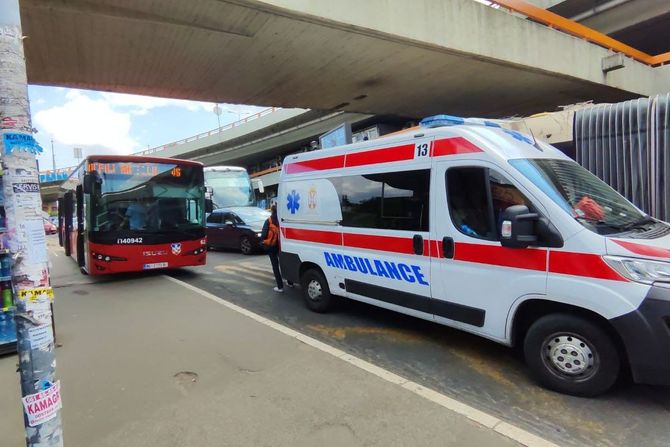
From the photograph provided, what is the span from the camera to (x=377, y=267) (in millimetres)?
5438

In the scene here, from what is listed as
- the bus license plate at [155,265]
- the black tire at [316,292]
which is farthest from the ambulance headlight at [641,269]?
the bus license plate at [155,265]

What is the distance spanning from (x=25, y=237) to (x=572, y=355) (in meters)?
4.05

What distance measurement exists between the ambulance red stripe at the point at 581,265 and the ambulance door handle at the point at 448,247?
1.02 m

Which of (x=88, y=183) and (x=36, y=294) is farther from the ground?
(x=88, y=183)

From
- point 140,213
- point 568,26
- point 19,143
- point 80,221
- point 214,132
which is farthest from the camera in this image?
point 214,132

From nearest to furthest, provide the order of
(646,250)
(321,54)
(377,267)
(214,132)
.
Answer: (646,250) → (377,267) → (321,54) → (214,132)

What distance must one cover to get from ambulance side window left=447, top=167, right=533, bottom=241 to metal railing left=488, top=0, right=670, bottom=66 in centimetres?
1013

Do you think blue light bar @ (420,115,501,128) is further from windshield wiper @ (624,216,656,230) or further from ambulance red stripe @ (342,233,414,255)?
windshield wiper @ (624,216,656,230)

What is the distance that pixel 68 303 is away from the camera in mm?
7945

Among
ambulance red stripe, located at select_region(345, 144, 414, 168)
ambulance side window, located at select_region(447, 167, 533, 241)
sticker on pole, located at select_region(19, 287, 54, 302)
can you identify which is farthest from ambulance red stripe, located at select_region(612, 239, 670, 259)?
sticker on pole, located at select_region(19, 287, 54, 302)

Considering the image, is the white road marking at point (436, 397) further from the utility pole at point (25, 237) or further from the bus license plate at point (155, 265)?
the bus license plate at point (155, 265)

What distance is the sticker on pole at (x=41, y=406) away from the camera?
2195 mm

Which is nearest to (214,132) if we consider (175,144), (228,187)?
(175,144)

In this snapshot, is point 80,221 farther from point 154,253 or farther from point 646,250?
point 646,250
